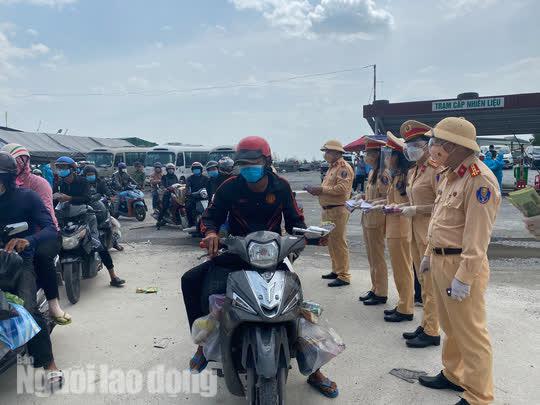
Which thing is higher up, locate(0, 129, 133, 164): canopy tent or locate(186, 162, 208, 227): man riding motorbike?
locate(0, 129, 133, 164): canopy tent

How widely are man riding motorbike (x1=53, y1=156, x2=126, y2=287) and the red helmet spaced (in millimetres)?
3430

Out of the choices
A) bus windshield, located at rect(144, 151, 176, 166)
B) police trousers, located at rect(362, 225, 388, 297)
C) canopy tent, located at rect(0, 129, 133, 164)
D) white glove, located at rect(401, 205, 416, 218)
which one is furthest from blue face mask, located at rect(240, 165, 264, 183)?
bus windshield, located at rect(144, 151, 176, 166)

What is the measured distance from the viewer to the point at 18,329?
10.0 ft

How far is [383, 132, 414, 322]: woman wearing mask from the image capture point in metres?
4.56

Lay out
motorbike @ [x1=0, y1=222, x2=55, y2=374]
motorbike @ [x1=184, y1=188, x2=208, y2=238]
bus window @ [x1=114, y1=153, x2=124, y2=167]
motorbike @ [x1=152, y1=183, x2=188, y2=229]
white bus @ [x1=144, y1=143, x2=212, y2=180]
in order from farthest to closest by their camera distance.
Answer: white bus @ [x1=144, y1=143, x2=212, y2=180] < bus window @ [x1=114, y1=153, x2=124, y2=167] < motorbike @ [x1=152, y1=183, x2=188, y2=229] < motorbike @ [x1=184, y1=188, x2=208, y2=238] < motorbike @ [x1=0, y1=222, x2=55, y2=374]

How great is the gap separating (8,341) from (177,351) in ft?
4.76

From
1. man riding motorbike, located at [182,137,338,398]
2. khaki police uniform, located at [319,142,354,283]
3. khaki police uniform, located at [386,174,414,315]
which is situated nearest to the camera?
man riding motorbike, located at [182,137,338,398]

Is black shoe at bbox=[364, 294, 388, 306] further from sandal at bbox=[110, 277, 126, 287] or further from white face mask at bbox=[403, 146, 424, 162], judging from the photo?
sandal at bbox=[110, 277, 126, 287]

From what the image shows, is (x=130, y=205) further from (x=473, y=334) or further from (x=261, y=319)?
(x=473, y=334)

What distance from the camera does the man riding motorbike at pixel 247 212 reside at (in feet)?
10.7

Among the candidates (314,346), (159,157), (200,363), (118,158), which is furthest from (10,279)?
(118,158)

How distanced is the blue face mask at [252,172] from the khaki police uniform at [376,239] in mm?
2200

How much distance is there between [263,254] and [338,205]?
322cm

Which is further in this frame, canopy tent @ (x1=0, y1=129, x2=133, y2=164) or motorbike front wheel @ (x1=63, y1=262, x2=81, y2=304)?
canopy tent @ (x1=0, y1=129, x2=133, y2=164)
